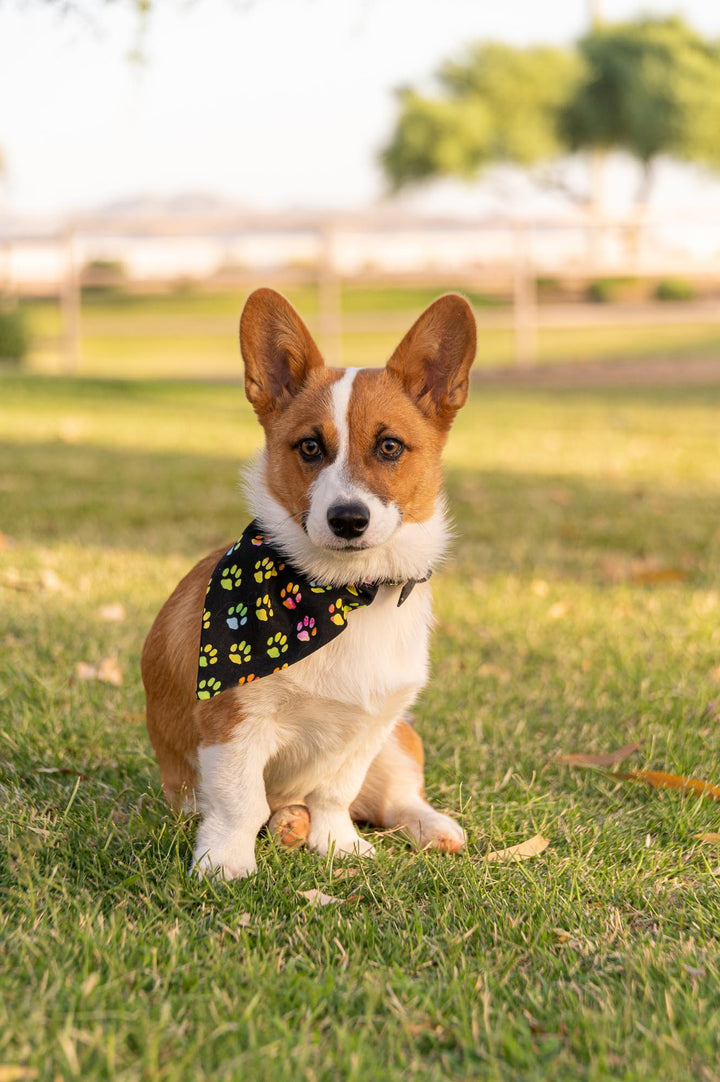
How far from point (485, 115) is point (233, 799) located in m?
48.1

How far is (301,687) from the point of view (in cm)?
269

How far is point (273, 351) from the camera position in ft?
9.59

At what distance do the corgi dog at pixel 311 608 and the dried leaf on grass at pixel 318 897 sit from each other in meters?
0.17

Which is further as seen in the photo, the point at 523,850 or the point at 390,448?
the point at 523,850

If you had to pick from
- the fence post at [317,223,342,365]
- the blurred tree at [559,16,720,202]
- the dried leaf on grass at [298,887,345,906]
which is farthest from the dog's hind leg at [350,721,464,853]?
the blurred tree at [559,16,720,202]

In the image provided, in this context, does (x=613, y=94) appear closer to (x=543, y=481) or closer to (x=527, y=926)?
(x=543, y=481)

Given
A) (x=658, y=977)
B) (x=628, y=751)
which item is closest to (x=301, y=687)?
(x=658, y=977)

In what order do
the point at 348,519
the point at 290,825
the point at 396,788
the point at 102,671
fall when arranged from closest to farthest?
the point at 348,519 → the point at 290,825 → the point at 396,788 → the point at 102,671

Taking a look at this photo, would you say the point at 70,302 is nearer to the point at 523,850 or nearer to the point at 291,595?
the point at 291,595

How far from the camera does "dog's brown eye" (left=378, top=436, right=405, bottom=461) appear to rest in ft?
8.97

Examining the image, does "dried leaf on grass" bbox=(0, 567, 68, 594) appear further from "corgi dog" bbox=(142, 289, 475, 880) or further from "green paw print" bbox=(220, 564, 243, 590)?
"green paw print" bbox=(220, 564, 243, 590)

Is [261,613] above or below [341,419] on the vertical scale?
below

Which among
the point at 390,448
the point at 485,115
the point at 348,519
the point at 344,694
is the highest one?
the point at 485,115

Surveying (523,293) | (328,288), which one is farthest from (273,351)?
(523,293)
